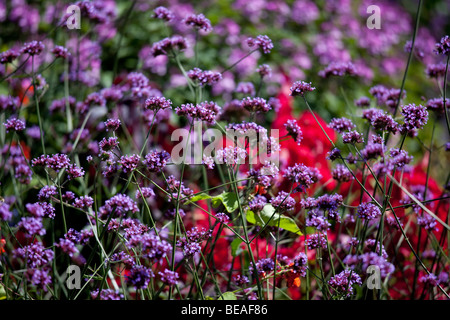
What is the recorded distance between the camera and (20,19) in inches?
95.4

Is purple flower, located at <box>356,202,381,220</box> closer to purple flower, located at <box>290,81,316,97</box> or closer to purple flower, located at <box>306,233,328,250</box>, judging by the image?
purple flower, located at <box>306,233,328,250</box>

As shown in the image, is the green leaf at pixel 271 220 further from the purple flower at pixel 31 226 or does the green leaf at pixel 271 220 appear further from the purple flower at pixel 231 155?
the purple flower at pixel 31 226

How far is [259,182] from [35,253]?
444mm

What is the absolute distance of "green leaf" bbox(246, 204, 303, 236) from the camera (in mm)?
979

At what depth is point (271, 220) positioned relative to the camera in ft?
3.26

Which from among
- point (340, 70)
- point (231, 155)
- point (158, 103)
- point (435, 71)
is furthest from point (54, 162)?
point (435, 71)

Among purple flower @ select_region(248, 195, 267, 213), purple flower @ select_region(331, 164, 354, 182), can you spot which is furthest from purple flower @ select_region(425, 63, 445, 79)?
purple flower @ select_region(248, 195, 267, 213)

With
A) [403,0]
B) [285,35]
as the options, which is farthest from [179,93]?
[403,0]

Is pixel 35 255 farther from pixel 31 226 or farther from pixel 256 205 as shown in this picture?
pixel 256 205

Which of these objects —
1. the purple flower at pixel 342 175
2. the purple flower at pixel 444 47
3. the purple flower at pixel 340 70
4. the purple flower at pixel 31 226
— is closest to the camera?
the purple flower at pixel 31 226

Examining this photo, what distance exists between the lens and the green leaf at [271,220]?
98 centimetres

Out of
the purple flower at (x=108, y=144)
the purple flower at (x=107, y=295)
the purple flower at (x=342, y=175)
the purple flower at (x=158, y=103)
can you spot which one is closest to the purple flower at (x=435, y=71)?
the purple flower at (x=342, y=175)

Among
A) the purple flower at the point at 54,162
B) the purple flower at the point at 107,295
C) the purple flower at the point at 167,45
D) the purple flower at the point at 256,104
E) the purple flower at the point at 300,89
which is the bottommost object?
the purple flower at the point at 107,295

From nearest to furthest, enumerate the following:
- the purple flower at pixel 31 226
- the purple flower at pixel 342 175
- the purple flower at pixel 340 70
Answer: the purple flower at pixel 31 226
the purple flower at pixel 342 175
the purple flower at pixel 340 70
